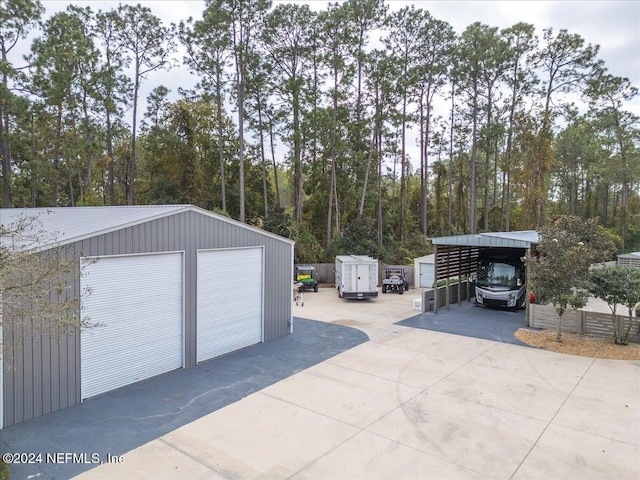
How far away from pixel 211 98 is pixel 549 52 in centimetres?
2252

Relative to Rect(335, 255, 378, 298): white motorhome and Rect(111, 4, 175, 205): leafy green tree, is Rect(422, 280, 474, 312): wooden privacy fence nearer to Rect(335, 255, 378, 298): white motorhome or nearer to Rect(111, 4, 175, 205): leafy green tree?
Rect(335, 255, 378, 298): white motorhome

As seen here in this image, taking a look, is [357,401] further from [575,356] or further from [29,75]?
[29,75]

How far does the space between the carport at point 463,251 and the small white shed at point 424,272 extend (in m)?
2.63

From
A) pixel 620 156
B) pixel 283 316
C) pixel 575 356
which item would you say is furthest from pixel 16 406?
pixel 620 156

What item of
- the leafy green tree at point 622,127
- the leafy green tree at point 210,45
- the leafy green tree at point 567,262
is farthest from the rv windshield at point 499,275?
the leafy green tree at point 622,127

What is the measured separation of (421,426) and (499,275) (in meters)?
10.8

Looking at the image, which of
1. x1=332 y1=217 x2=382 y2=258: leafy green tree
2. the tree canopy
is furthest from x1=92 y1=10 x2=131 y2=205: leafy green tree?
x1=332 y1=217 x2=382 y2=258: leafy green tree

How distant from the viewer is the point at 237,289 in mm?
9992

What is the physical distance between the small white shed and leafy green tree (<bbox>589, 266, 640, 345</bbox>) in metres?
10.1

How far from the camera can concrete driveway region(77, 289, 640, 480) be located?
507cm

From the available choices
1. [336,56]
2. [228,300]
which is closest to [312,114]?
[336,56]

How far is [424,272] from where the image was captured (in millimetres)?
21234

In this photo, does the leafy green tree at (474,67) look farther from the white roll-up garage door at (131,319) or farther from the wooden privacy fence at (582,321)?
the white roll-up garage door at (131,319)

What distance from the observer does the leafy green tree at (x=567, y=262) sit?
10.4 meters
